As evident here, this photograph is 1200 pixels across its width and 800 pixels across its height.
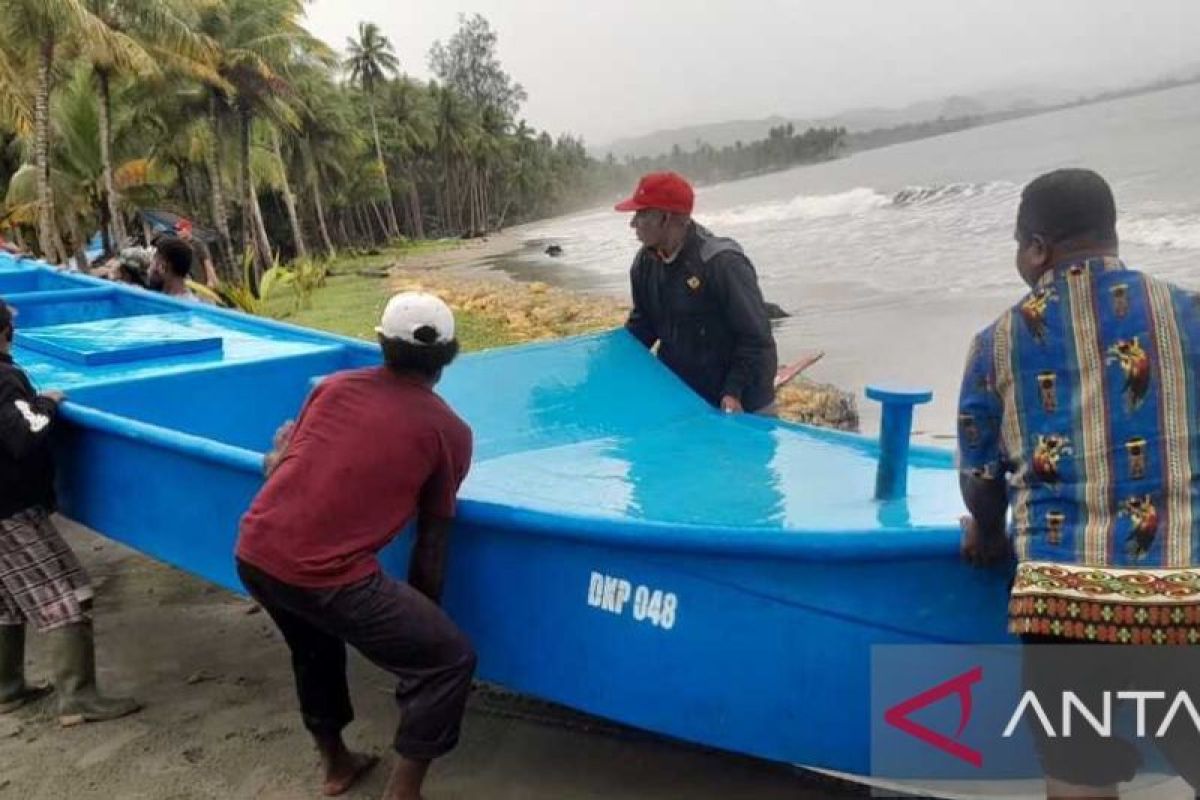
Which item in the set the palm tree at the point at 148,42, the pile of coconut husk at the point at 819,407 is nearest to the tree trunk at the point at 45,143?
the palm tree at the point at 148,42

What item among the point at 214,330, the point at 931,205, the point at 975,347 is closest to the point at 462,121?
the point at 931,205

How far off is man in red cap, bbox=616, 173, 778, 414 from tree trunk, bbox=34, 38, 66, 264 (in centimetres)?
1547

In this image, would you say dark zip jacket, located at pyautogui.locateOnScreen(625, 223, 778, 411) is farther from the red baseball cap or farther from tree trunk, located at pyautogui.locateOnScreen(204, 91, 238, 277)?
tree trunk, located at pyautogui.locateOnScreen(204, 91, 238, 277)

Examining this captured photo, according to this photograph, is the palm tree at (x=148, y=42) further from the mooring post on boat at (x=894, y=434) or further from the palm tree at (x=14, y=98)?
the mooring post on boat at (x=894, y=434)

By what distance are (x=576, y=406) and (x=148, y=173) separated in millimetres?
27496

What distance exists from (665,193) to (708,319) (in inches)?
22.2

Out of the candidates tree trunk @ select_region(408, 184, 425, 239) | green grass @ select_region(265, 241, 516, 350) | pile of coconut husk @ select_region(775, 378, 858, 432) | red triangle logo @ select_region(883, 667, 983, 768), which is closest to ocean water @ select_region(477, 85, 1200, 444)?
pile of coconut husk @ select_region(775, 378, 858, 432)

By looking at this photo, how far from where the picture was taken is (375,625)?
2643 mm

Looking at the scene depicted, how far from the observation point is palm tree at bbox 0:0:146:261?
54.5 feet

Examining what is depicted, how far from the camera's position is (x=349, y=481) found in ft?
8.52

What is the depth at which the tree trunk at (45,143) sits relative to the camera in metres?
17.6

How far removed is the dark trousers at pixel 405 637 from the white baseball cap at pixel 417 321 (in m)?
0.59

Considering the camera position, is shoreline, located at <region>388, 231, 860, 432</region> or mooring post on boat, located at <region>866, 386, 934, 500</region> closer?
mooring post on boat, located at <region>866, 386, 934, 500</region>

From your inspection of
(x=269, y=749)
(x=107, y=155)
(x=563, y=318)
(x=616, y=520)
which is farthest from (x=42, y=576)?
(x=107, y=155)
